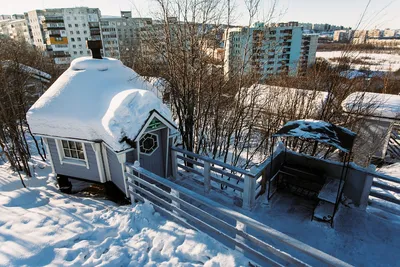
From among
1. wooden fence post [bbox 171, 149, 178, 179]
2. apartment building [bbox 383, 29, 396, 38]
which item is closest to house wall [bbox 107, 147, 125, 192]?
wooden fence post [bbox 171, 149, 178, 179]

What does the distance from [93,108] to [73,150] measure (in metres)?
1.61

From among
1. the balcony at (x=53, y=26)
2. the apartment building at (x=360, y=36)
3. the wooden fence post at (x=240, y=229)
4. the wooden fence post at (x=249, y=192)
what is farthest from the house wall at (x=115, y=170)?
the balcony at (x=53, y=26)

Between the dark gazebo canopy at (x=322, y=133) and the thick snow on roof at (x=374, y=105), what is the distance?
6.74m

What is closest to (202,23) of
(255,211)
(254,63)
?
(254,63)

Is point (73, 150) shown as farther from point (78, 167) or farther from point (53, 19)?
point (53, 19)

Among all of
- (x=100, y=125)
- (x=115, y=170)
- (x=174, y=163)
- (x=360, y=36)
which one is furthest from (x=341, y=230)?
(x=360, y=36)

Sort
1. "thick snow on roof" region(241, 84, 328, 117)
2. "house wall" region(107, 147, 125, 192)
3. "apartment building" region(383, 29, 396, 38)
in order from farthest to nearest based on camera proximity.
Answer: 1. "thick snow on roof" region(241, 84, 328, 117)
2. "apartment building" region(383, 29, 396, 38)
3. "house wall" region(107, 147, 125, 192)

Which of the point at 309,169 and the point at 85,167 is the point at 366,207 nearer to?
the point at 309,169

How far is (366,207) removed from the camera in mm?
5504

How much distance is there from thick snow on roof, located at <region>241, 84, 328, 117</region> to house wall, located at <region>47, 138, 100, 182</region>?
24.1 ft

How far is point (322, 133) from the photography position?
16.9 ft

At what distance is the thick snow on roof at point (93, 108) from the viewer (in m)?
5.83

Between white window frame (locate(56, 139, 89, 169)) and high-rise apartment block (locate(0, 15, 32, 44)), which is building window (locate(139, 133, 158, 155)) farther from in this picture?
high-rise apartment block (locate(0, 15, 32, 44))

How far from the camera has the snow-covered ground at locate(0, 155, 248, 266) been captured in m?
4.20
